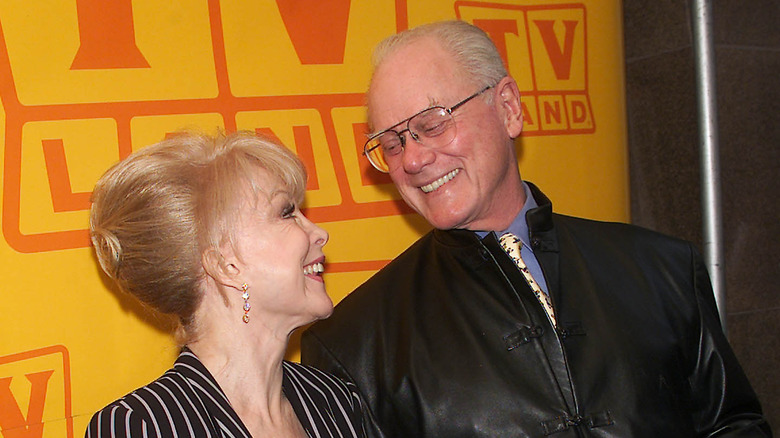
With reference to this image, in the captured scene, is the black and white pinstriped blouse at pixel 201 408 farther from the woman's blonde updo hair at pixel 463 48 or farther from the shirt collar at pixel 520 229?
the woman's blonde updo hair at pixel 463 48

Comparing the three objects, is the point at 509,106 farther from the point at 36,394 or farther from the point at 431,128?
the point at 36,394

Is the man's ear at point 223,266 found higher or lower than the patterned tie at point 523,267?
higher

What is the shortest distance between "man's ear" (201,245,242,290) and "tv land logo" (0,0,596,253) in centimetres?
47

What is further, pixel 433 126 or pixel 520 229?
pixel 520 229

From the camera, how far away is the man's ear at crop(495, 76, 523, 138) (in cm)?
231

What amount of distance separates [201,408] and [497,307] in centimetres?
73

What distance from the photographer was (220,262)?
1853mm

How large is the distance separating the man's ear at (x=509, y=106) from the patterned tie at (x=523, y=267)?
31 cm

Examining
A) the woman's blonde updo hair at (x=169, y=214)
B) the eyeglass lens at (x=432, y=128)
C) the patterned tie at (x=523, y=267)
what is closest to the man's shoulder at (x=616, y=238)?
the patterned tie at (x=523, y=267)

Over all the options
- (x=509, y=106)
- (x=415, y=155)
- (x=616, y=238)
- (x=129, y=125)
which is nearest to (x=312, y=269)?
(x=415, y=155)

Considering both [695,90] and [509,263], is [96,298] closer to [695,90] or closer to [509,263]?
[509,263]

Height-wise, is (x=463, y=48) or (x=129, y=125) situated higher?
(x=463, y=48)

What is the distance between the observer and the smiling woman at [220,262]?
1.83m

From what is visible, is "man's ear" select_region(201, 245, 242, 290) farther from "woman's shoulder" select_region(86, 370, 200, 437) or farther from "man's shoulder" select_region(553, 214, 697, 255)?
"man's shoulder" select_region(553, 214, 697, 255)
